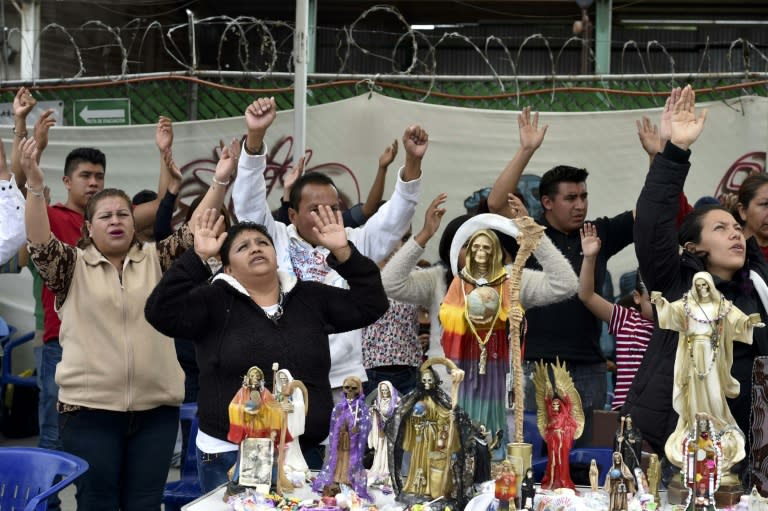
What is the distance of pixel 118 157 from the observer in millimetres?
7125

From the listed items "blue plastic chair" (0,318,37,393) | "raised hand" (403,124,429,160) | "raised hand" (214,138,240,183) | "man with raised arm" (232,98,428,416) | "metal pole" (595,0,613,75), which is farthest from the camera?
"metal pole" (595,0,613,75)

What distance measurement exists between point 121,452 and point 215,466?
69 cm

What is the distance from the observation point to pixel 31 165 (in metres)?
3.95

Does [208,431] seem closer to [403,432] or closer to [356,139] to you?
[403,432]

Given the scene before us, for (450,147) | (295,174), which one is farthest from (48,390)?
(450,147)

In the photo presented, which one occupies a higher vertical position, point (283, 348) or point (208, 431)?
point (283, 348)

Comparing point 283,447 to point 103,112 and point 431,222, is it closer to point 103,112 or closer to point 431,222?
point 431,222

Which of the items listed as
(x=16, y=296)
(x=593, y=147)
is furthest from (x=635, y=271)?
(x=16, y=296)

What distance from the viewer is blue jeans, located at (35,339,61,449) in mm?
4852

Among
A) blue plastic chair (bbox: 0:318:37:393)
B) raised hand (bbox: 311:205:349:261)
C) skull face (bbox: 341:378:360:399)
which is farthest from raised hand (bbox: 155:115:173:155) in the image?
blue plastic chair (bbox: 0:318:37:393)

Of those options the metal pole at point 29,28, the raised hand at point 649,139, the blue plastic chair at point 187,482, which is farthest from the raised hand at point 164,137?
the metal pole at point 29,28

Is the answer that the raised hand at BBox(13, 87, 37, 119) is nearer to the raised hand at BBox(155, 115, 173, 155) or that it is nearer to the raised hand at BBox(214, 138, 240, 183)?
the raised hand at BBox(155, 115, 173, 155)

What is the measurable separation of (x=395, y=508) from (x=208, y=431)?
723 millimetres

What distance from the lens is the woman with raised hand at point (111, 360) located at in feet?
13.0
